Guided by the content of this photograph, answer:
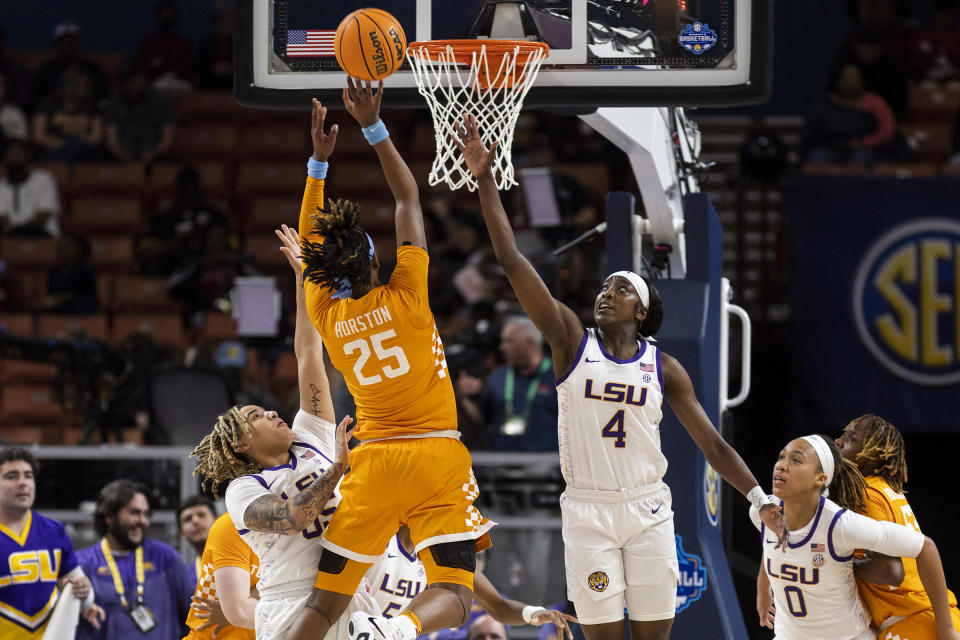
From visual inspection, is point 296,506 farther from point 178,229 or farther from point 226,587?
point 178,229

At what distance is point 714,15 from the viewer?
560cm

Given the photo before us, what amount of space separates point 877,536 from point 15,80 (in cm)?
1167

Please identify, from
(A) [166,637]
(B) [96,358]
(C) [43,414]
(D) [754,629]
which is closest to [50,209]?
(C) [43,414]

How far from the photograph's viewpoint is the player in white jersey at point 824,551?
17.1ft

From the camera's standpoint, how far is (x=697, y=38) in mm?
5625

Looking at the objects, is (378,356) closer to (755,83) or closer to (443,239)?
(755,83)

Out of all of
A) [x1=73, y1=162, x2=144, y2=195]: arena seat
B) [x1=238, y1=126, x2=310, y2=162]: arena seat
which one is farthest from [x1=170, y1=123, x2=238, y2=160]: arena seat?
[x1=73, y1=162, x2=144, y2=195]: arena seat

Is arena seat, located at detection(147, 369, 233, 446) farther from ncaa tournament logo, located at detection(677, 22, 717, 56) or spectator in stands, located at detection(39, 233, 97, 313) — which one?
ncaa tournament logo, located at detection(677, 22, 717, 56)

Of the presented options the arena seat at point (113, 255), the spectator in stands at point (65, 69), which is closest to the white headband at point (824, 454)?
the arena seat at point (113, 255)

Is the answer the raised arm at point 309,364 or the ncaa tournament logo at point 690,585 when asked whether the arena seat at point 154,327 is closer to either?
the raised arm at point 309,364

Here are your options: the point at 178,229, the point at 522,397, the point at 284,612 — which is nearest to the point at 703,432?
the point at 284,612

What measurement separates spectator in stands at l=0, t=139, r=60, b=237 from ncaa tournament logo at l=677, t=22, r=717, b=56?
8800mm

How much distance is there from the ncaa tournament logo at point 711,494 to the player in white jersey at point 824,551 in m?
1.09

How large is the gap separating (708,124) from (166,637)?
8506 millimetres
